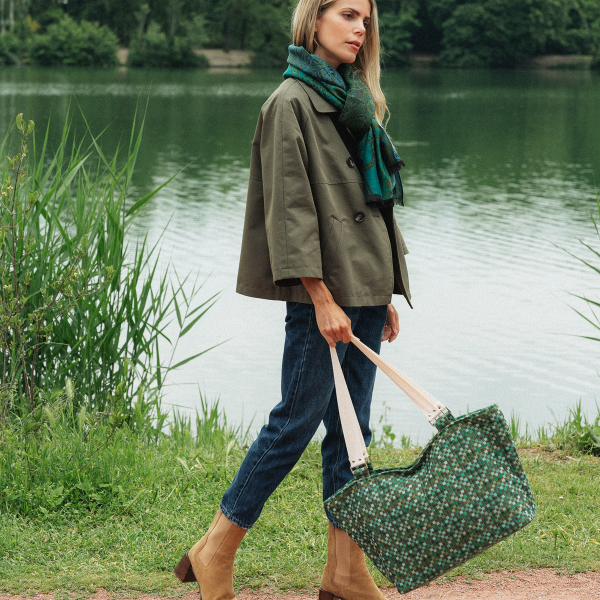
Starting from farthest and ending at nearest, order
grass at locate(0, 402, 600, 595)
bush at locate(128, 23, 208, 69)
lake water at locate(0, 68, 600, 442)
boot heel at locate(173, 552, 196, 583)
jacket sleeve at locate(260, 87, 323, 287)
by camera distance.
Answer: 1. bush at locate(128, 23, 208, 69)
2. lake water at locate(0, 68, 600, 442)
3. grass at locate(0, 402, 600, 595)
4. boot heel at locate(173, 552, 196, 583)
5. jacket sleeve at locate(260, 87, 323, 287)

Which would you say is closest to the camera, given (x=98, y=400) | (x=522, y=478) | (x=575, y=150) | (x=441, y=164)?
(x=522, y=478)

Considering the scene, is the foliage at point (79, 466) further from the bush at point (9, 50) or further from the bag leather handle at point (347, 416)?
the bush at point (9, 50)

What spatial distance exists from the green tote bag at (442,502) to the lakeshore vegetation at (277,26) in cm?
5987

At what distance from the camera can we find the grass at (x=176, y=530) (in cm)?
253

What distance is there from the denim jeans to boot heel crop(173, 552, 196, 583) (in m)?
0.22

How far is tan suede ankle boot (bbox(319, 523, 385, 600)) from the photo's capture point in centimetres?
235

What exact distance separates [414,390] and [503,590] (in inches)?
30.9

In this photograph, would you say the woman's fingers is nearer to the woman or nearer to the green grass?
the woman

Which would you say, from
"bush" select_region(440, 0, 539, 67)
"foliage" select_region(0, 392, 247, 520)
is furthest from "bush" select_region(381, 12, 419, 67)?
"foliage" select_region(0, 392, 247, 520)

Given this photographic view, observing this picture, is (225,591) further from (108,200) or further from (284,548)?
(108,200)

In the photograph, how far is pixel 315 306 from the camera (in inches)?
85.3

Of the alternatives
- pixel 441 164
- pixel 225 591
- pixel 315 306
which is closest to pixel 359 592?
pixel 225 591

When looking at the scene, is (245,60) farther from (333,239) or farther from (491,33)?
(333,239)

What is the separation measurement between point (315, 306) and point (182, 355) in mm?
4729
